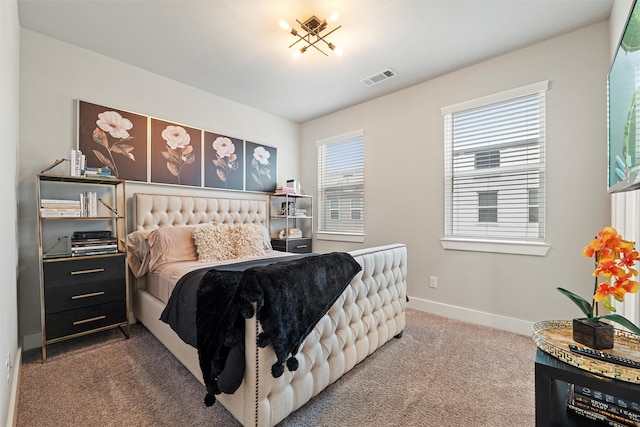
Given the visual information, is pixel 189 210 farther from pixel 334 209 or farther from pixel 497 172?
pixel 497 172

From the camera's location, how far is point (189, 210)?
10.6 ft

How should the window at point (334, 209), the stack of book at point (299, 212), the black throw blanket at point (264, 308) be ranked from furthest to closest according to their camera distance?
the stack of book at point (299, 212) → the window at point (334, 209) → the black throw blanket at point (264, 308)

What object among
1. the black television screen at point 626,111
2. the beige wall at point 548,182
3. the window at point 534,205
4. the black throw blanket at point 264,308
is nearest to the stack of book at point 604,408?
the black television screen at point 626,111

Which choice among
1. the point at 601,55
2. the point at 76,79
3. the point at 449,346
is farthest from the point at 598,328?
the point at 76,79

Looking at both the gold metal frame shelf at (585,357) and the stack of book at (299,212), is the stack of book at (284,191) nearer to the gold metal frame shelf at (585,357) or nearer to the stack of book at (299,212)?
the stack of book at (299,212)

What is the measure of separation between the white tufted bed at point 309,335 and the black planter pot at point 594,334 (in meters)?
1.14

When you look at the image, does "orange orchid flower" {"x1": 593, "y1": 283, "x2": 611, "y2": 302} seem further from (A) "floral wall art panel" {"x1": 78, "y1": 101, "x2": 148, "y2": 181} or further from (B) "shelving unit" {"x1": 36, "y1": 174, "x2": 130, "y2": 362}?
(A) "floral wall art panel" {"x1": 78, "y1": 101, "x2": 148, "y2": 181}

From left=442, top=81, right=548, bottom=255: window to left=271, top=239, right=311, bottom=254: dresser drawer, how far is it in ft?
6.84

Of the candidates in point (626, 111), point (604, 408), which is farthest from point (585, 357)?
point (626, 111)

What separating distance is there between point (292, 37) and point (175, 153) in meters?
1.84

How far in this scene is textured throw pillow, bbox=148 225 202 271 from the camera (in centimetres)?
253

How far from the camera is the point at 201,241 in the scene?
8.80 ft

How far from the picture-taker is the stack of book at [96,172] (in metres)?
2.42

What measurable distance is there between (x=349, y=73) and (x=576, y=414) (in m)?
3.16
